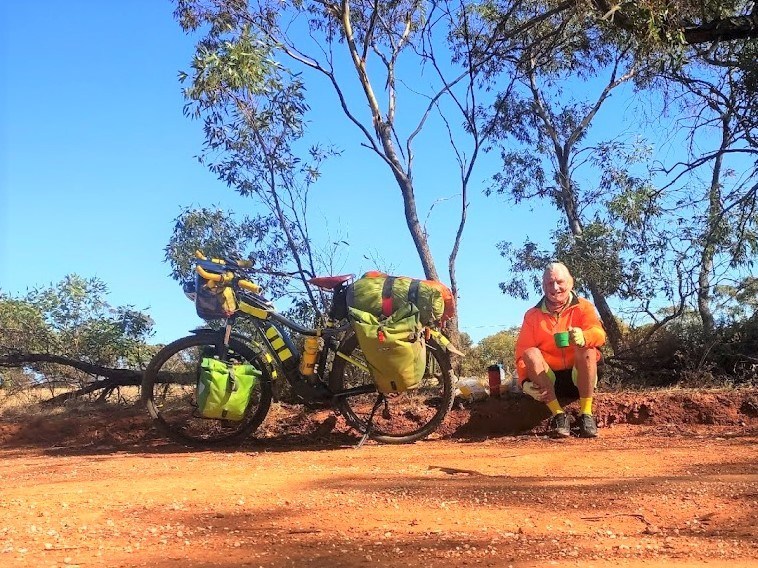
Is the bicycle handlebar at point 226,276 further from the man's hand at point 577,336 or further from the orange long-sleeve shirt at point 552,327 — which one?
the man's hand at point 577,336

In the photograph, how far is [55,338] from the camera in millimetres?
8742

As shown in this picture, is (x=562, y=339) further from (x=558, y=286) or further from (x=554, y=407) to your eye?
(x=554, y=407)

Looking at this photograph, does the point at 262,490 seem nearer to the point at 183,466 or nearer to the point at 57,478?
the point at 183,466

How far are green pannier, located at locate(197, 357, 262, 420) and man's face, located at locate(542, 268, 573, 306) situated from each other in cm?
262

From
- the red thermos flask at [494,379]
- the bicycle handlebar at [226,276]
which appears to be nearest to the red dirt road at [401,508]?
the red thermos flask at [494,379]

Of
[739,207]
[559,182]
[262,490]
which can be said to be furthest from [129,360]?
[559,182]

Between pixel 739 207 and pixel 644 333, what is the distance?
1.88 metres

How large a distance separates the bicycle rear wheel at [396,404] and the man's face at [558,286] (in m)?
1.05

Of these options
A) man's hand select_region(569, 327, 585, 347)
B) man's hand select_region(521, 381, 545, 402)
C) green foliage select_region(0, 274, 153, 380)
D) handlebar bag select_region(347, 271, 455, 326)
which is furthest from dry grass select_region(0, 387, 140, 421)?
man's hand select_region(569, 327, 585, 347)

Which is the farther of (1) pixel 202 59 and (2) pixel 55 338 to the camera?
(2) pixel 55 338

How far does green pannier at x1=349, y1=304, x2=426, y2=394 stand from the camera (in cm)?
554

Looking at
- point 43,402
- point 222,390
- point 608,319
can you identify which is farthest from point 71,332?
point 608,319

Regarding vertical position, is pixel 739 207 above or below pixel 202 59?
below

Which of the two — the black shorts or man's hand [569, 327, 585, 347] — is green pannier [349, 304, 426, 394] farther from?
the black shorts
